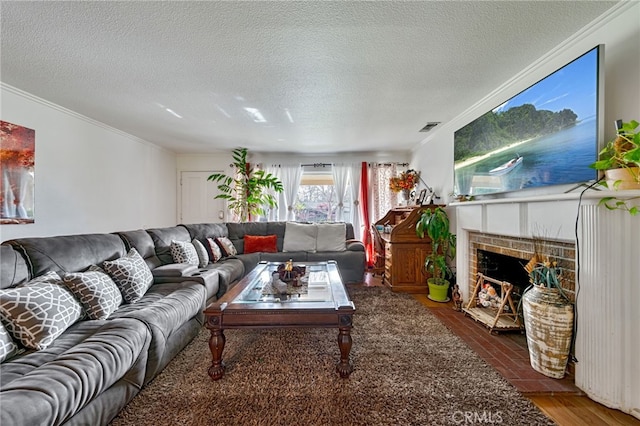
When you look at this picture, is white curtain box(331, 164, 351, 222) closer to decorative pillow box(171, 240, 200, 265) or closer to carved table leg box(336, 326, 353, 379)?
decorative pillow box(171, 240, 200, 265)

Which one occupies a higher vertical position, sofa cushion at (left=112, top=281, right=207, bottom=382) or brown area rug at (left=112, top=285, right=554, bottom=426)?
sofa cushion at (left=112, top=281, right=207, bottom=382)

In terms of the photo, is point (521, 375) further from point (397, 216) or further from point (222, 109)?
point (222, 109)

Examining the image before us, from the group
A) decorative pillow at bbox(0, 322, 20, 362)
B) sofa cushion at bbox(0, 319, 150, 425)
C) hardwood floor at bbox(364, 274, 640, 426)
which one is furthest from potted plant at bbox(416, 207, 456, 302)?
decorative pillow at bbox(0, 322, 20, 362)

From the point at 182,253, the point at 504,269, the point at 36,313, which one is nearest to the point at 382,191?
the point at 504,269

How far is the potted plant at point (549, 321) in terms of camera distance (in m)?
1.72

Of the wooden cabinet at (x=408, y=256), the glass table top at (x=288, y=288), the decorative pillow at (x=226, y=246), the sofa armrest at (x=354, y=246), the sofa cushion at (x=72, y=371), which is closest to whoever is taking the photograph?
the sofa cushion at (x=72, y=371)

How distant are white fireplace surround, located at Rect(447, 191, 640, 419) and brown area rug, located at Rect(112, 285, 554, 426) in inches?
18.6

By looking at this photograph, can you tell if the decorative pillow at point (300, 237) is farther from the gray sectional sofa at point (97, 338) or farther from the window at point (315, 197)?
the gray sectional sofa at point (97, 338)

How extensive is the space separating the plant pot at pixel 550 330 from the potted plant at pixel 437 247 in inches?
56.8

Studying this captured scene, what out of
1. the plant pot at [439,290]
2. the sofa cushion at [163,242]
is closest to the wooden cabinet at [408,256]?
the plant pot at [439,290]

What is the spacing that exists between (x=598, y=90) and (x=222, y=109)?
3.26 m

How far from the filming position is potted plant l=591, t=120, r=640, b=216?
1375mm

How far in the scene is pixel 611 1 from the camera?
157cm

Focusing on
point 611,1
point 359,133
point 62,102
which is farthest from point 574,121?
point 62,102
